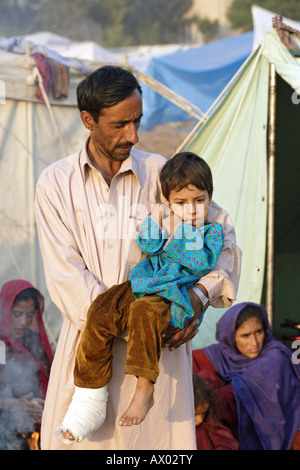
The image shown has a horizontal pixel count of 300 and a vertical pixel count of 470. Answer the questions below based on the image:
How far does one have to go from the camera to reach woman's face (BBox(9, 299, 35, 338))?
12.7ft

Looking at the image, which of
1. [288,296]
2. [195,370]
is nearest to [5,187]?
[195,370]

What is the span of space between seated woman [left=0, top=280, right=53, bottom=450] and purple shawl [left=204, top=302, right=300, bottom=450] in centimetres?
101

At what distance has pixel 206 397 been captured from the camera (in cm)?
358

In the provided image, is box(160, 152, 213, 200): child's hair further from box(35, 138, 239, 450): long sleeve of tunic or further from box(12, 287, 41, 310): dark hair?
box(12, 287, 41, 310): dark hair

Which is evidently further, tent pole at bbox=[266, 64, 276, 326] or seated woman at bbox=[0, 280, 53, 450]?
tent pole at bbox=[266, 64, 276, 326]

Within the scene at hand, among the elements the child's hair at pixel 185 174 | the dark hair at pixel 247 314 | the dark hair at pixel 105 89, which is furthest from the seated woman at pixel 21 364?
the dark hair at pixel 105 89

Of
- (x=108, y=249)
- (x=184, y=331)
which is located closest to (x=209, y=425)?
(x=184, y=331)

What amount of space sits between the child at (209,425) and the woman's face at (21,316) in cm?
100

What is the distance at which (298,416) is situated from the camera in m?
3.88

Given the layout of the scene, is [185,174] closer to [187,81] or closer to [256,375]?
[256,375]

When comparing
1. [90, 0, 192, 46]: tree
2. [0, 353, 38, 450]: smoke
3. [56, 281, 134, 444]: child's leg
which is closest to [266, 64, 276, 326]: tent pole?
[0, 353, 38, 450]: smoke

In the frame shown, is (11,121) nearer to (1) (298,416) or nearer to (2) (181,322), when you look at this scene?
(1) (298,416)
